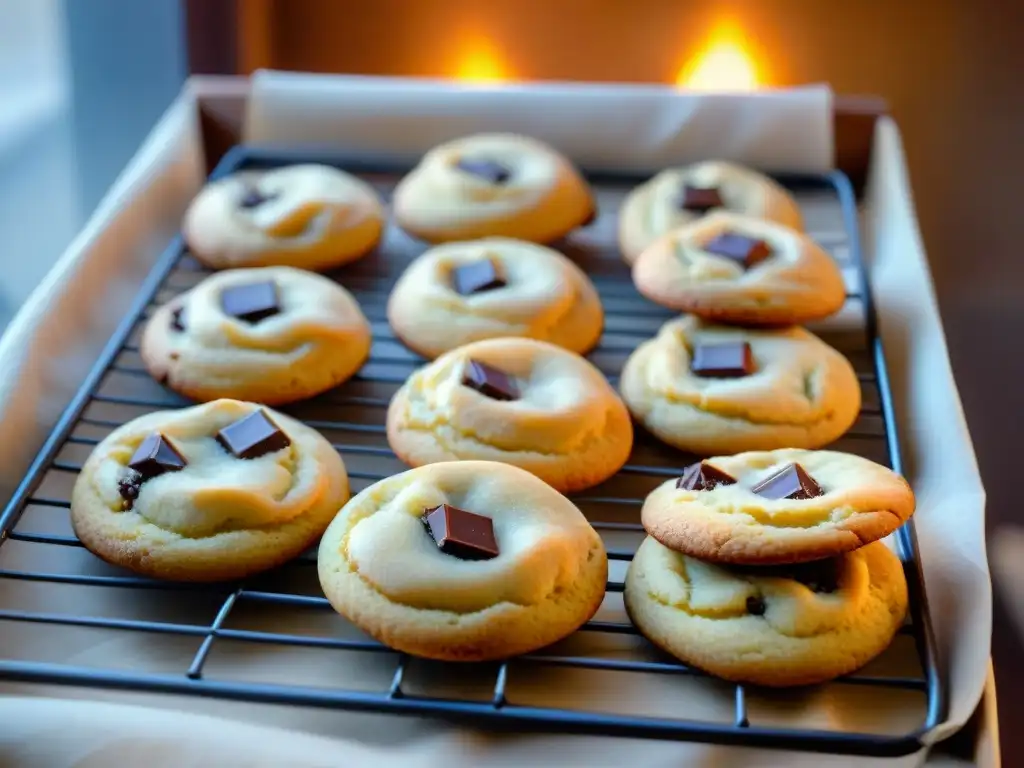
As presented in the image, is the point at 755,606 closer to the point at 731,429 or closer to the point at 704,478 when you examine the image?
the point at 704,478

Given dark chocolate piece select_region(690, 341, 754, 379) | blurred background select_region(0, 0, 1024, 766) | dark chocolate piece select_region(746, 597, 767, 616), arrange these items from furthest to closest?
1. blurred background select_region(0, 0, 1024, 766)
2. dark chocolate piece select_region(690, 341, 754, 379)
3. dark chocolate piece select_region(746, 597, 767, 616)

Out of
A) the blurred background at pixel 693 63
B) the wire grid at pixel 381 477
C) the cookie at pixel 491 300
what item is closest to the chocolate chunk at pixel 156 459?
the wire grid at pixel 381 477

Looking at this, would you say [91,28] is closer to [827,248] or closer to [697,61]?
[697,61]

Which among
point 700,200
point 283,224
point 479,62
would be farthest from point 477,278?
point 479,62

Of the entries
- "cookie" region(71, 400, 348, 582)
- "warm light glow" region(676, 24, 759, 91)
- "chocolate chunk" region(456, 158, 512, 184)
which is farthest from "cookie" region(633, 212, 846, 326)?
"warm light glow" region(676, 24, 759, 91)

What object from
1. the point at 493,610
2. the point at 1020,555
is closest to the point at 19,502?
the point at 493,610

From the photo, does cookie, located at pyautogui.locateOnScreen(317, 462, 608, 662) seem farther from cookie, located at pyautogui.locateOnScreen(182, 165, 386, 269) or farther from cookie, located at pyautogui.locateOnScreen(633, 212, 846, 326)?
cookie, located at pyautogui.locateOnScreen(182, 165, 386, 269)
